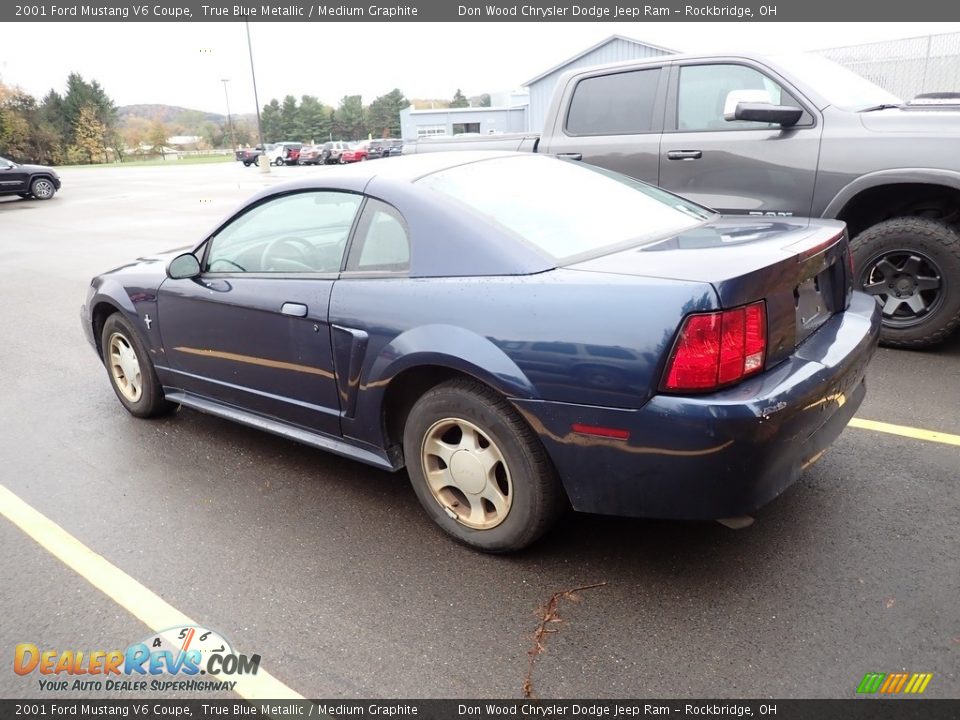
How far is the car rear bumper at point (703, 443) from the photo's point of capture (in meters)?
2.30

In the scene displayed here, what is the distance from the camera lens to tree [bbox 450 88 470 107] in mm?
106319

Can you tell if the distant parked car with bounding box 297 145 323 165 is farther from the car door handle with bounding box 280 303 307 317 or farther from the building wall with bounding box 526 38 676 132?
the car door handle with bounding box 280 303 307 317

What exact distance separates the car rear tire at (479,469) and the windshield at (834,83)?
3.76 meters

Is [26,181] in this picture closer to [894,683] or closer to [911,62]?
[911,62]

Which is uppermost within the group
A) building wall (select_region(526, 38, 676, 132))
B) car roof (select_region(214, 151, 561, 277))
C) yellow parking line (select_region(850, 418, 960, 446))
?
building wall (select_region(526, 38, 676, 132))

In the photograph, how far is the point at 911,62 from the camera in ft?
45.4

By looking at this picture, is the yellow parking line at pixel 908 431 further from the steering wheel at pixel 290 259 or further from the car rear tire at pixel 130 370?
the car rear tire at pixel 130 370

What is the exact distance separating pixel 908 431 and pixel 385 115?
121 meters

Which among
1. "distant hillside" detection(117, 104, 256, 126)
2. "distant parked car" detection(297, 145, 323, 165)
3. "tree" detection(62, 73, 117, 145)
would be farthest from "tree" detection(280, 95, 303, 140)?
"distant parked car" detection(297, 145, 323, 165)

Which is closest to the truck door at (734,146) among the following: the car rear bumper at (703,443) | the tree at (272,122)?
the car rear bumper at (703,443)

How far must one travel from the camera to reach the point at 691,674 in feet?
7.34

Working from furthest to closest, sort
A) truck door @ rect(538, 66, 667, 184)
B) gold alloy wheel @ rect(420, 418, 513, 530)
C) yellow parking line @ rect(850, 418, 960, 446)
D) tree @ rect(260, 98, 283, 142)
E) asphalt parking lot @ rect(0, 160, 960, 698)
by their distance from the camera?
tree @ rect(260, 98, 283, 142) < truck door @ rect(538, 66, 667, 184) < yellow parking line @ rect(850, 418, 960, 446) < gold alloy wheel @ rect(420, 418, 513, 530) < asphalt parking lot @ rect(0, 160, 960, 698)

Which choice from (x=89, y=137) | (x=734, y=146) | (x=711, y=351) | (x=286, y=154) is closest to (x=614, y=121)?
(x=734, y=146)

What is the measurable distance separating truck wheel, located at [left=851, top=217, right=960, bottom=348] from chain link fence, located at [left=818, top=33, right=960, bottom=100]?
10.4 m
